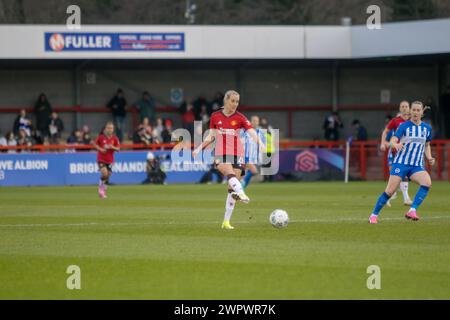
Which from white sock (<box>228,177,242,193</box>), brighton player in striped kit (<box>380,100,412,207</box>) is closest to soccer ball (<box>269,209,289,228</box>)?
white sock (<box>228,177,242,193</box>)

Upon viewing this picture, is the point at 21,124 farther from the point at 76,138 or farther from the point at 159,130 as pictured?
the point at 159,130

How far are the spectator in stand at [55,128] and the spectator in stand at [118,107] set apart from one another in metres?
2.35

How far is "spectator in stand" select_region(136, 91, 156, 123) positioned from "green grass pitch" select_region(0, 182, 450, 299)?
57.1ft

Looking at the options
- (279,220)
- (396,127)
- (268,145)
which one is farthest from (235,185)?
(268,145)

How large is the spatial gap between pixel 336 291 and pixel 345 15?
127ft

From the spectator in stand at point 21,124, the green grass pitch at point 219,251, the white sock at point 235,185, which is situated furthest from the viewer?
the spectator in stand at point 21,124

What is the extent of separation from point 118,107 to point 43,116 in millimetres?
2984

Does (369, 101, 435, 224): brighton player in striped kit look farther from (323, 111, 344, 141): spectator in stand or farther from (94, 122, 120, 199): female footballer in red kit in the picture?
(323, 111, 344, 141): spectator in stand

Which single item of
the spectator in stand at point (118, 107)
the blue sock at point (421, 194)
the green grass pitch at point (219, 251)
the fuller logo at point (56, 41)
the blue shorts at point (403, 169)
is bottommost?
the green grass pitch at point (219, 251)

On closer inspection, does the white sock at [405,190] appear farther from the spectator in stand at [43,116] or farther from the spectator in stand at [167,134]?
the spectator in stand at [43,116]

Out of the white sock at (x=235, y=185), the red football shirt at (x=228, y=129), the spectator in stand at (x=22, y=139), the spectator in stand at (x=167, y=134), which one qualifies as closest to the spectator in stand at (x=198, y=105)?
the spectator in stand at (x=167, y=134)

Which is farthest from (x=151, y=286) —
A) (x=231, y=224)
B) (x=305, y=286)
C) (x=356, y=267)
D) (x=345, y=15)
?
(x=345, y=15)

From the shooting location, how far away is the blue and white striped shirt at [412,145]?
56.2 ft

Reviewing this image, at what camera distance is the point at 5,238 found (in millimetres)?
15523
